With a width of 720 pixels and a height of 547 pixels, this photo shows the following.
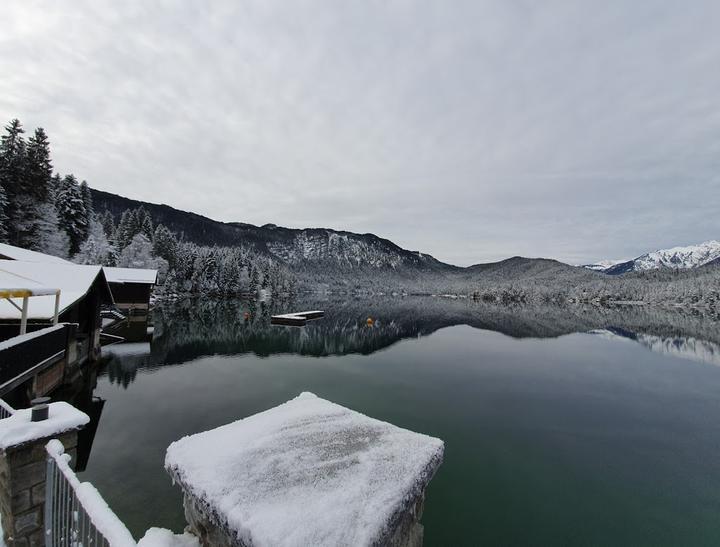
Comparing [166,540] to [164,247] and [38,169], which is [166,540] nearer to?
[38,169]

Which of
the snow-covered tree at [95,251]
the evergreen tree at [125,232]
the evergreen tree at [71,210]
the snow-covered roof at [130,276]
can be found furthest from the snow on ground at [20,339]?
the evergreen tree at [125,232]

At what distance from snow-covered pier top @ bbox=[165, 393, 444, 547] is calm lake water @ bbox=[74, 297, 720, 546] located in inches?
223

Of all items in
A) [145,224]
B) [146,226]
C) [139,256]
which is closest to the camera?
[139,256]

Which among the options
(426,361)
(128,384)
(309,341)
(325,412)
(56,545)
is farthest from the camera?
(309,341)

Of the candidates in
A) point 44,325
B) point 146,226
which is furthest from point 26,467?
point 146,226

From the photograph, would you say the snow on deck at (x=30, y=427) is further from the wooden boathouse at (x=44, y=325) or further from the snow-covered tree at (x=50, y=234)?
the snow-covered tree at (x=50, y=234)

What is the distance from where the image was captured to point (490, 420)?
1498 centimetres

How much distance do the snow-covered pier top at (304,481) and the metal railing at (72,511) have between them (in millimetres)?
596

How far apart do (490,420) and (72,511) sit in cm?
1487

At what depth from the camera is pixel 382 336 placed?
40.9 metres

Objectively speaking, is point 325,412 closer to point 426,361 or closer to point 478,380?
point 478,380

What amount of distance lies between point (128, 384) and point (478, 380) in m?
20.3

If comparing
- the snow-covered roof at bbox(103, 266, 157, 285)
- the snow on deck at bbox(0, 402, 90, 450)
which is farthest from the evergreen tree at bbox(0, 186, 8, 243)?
the snow on deck at bbox(0, 402, 90, 450)

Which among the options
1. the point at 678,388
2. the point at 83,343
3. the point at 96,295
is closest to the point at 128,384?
the point at 83,343
